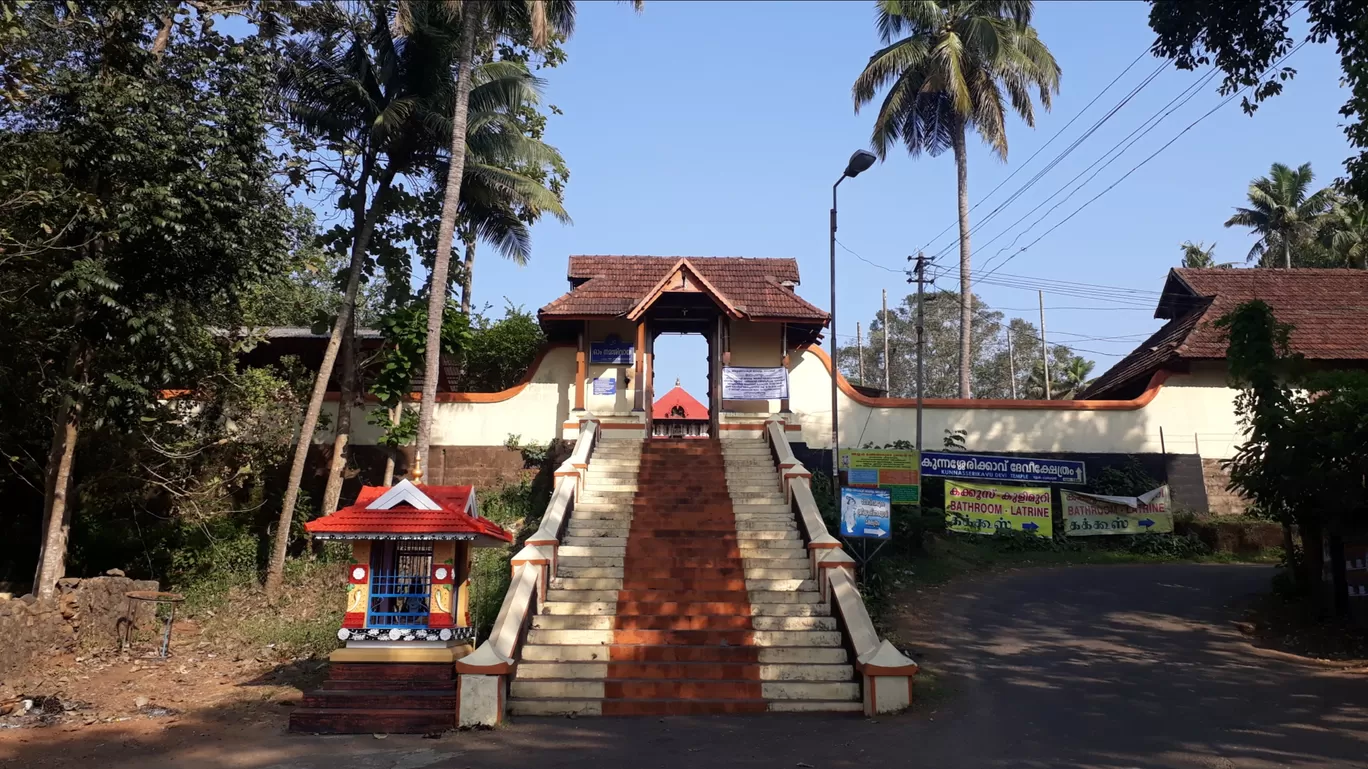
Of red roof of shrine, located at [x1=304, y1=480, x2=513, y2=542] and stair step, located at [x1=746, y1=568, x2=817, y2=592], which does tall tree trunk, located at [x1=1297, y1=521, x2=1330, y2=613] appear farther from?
red roof of shrine, located at [x1=304, y1=480, x2=513, y2=542]

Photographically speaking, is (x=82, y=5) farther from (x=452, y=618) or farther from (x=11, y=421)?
(x=452, y=618)

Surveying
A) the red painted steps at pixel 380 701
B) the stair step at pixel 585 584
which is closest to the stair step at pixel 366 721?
the red painted steps at pixel 380 701

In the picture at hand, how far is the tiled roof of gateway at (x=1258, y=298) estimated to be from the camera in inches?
742

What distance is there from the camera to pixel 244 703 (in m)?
10.7

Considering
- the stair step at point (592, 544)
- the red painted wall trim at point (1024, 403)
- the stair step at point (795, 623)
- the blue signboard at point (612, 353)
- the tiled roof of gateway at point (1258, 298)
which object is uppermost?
the tiled roof of gateway at point (1258, 298)

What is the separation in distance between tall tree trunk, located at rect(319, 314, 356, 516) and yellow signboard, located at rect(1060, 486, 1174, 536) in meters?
13.4

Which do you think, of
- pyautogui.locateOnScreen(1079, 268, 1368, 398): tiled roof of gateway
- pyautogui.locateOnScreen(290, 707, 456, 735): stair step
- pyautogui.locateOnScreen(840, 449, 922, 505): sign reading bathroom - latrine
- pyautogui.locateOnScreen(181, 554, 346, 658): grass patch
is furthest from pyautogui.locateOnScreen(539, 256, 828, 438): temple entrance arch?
pyautogui.locateOnScreen(290, 707, 456, 735): stair step

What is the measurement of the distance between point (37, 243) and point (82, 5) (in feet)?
10.8

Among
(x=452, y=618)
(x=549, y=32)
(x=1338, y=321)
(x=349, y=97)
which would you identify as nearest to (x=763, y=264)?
(x=549, y=32)

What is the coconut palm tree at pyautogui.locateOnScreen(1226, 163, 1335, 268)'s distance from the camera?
104 ft

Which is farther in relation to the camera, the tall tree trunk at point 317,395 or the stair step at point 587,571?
the tall tree trunk at point 317,395

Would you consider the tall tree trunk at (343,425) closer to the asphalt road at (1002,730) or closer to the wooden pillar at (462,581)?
the wooden pillar at (462,581)

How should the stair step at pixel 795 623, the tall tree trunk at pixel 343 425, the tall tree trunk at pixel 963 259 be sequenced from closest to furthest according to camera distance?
the stair step at pixel 795 623 < the tall tree trunk at pixel 343 425 < the tall tree trunk at pixel 963 259

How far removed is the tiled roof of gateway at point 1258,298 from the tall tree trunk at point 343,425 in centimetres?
1594
